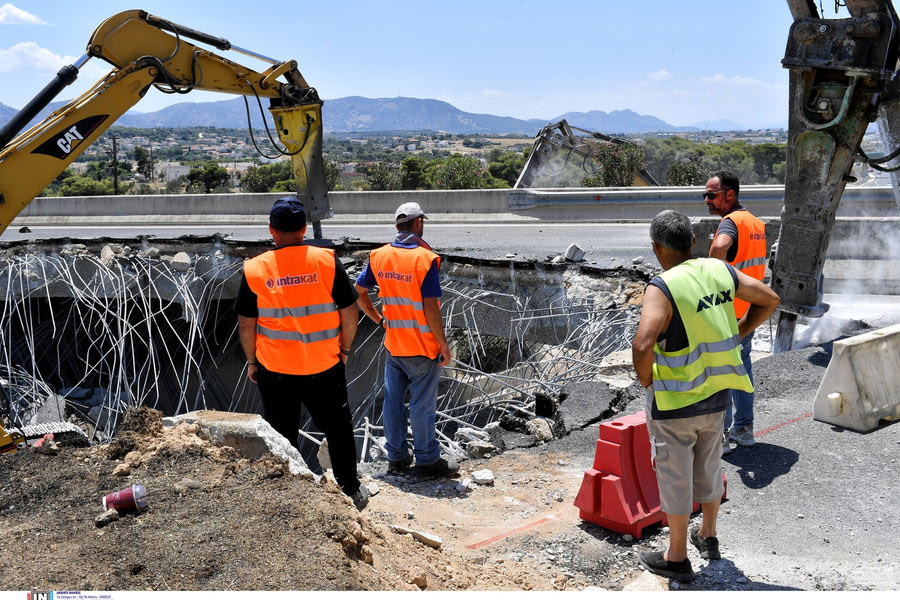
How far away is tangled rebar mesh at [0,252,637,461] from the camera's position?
836 centimetres

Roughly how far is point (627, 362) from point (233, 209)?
1378 centimetres

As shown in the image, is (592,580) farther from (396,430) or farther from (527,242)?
(527,242)

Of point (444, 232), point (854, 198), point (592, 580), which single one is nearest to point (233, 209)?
point (444, 232)

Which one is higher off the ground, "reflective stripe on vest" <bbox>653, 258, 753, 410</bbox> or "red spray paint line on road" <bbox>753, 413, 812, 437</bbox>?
"reflective stripe on vest" <bbox>653, 258, 753, 410</bbox>

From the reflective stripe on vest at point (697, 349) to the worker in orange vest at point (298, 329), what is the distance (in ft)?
6.34

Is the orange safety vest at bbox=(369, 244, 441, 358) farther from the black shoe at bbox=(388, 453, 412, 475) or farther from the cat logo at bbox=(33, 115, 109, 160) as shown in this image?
the cat logo at bbox=(33, 115, 109, 160)

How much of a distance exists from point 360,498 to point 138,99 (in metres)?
5.51

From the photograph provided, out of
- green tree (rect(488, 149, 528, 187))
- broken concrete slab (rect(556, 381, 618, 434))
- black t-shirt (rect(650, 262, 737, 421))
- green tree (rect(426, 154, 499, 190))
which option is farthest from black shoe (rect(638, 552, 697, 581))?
green tree (rect(488, 149, 528, 187))

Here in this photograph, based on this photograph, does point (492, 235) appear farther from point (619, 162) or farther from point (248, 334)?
point (248, 334)

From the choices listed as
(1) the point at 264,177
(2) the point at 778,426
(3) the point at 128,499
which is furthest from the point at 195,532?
(1) the point at 264,177

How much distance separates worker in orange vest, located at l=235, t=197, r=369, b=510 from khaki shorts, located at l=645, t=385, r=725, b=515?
1.92 m

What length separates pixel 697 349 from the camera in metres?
3.64

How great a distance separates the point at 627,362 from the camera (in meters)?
7.28

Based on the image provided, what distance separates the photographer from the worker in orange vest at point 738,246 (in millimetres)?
5145
